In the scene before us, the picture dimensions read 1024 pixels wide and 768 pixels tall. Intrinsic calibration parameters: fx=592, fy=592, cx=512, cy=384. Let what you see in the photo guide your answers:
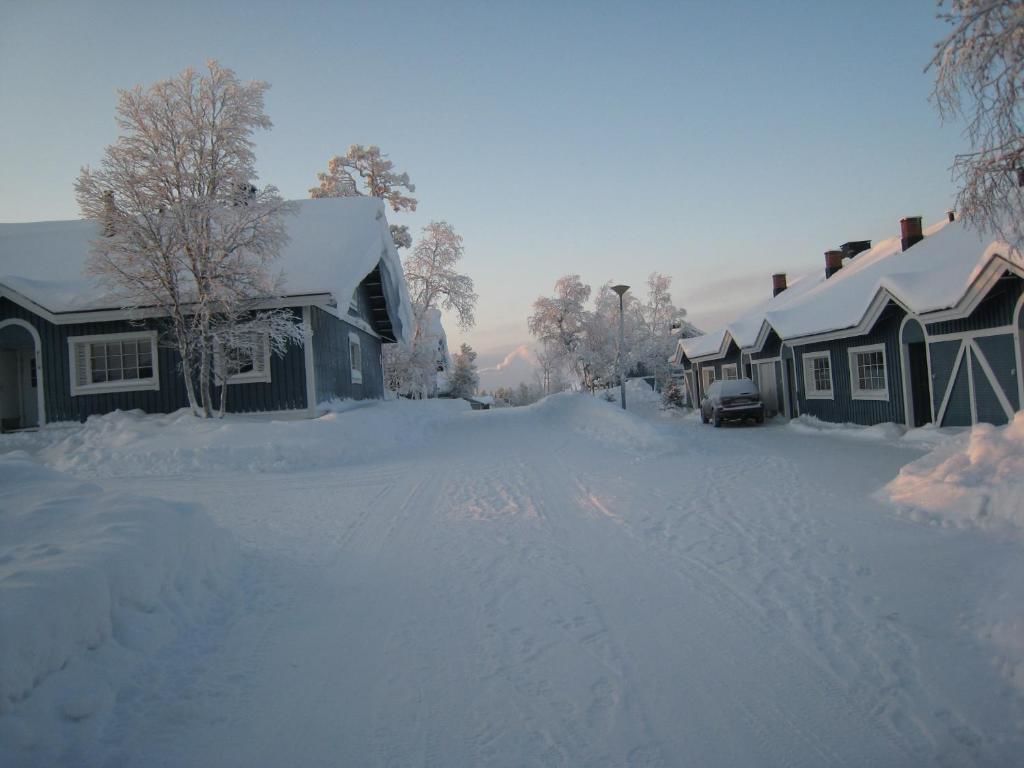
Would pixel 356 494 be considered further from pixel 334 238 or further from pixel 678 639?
pixel 334 238

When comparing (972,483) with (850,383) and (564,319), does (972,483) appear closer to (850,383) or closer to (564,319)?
(850,383)

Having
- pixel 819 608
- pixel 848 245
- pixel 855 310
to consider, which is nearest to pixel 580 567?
pixel 819 608

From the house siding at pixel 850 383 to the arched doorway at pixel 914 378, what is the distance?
0.29 m

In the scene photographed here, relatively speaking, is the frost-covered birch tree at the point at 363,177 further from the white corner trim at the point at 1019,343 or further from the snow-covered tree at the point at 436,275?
the white corner trim at the point at 1019,343

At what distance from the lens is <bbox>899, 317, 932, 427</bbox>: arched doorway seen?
14633 mm

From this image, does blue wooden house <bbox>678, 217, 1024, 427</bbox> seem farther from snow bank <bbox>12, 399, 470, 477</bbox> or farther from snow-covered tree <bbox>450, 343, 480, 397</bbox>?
snow-covered tree <bbox>450, 343, 480, 397</bbox>

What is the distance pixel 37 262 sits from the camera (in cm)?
1738

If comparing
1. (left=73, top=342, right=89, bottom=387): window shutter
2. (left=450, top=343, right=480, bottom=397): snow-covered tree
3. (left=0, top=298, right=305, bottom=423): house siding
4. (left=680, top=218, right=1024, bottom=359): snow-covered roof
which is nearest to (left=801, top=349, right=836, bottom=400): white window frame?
(left=680, top=218, right=1024, bottom=359): snow-covered roof

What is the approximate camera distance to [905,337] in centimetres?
1475

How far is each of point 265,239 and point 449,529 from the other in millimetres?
9984

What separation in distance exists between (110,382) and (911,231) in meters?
23.8

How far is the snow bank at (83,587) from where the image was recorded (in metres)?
2.98

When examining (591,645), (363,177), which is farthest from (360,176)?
(591,645)

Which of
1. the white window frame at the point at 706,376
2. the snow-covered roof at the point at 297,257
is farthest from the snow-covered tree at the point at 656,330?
the snow-covered roof at the point at 297,257
